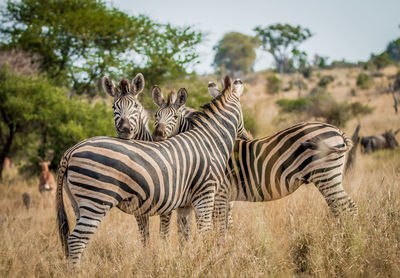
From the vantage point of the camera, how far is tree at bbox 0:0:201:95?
45.5 ft

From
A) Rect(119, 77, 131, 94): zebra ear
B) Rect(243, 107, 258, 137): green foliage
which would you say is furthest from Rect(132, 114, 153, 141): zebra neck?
Rect(243, 107, 258, 137): green foliage

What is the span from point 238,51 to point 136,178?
183 feet

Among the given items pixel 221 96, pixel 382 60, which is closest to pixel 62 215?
pixel 221 96

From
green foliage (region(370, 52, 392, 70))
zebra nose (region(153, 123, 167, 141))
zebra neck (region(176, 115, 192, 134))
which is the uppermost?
green foliage (region(370, 52, 392, 70))

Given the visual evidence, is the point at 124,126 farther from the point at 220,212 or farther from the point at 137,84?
the point at 220,212

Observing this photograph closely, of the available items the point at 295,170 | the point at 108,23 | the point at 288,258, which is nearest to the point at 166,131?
the point at 295,170

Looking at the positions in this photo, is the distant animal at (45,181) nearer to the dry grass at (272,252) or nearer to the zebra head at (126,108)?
the dry grass at (272,252)

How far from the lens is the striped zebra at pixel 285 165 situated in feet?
14.3

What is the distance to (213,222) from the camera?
15.1 ft

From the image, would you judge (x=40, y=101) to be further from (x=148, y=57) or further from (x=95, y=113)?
(x=148, y=57)

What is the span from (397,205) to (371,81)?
3448 centimetres

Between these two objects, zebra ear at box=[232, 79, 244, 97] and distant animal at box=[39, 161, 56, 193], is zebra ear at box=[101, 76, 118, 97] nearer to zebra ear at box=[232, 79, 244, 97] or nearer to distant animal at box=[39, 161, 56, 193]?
zebra ear at box=[232, 79, 244, 97]

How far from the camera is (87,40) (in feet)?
46.7

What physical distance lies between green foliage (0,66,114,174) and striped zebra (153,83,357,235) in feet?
24.3
